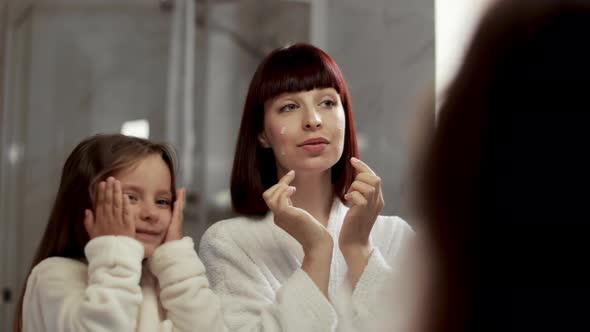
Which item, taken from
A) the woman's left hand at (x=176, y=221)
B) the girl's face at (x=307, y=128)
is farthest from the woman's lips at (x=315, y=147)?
the woman's left hand at (x=176, y=221)

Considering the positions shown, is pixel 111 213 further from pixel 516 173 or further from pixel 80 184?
pixel 516 173

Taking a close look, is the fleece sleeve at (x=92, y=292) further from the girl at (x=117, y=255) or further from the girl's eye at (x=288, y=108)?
the girl's eye at (x=288, y=108)

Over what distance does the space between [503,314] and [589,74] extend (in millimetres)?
113

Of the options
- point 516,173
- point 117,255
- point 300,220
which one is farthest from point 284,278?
point 516,173

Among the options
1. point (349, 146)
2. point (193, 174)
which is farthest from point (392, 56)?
point (193, 174)

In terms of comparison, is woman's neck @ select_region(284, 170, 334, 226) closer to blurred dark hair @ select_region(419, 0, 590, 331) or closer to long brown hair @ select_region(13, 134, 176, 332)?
long brown hair @ select_region(13, 134, 176, 332)

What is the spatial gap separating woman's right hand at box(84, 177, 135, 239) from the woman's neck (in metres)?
0.19

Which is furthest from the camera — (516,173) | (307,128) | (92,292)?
(307,128)

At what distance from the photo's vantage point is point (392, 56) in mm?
1045

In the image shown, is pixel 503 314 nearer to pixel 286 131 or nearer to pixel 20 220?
pixel 286 131

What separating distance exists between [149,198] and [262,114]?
0.54 ft

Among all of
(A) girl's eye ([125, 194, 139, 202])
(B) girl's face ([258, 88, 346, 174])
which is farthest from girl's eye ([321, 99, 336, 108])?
(A) girl's eye ([125, 194, 139, 202])

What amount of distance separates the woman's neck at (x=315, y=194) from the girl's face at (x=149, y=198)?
14cm

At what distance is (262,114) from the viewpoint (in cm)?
70
